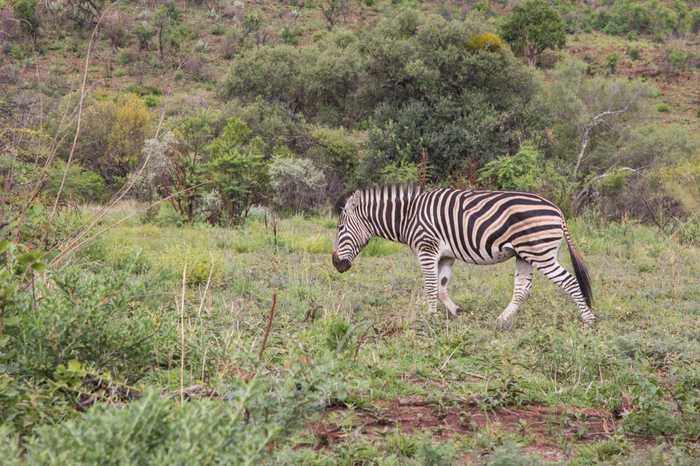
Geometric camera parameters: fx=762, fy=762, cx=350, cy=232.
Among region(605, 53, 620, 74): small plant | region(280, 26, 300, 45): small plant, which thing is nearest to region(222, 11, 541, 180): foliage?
region(280, 26, 300, 45): small plant

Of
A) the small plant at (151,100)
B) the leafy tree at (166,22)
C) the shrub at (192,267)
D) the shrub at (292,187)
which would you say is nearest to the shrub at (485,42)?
the shrub at (292,187)

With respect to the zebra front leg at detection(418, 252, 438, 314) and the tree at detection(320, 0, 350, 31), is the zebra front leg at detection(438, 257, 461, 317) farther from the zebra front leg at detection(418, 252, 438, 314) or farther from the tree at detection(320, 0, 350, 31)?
the tree at detection(320, 0, 350, 31)

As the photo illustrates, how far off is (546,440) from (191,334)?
84.3 inches

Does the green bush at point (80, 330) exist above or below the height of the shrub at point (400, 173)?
above

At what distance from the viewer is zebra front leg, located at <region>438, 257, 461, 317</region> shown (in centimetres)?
801

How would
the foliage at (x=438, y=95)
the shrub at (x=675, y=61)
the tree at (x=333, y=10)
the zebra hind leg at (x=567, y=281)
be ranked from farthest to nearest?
1. the tree at (x=333, y=10)
2. the shrub at (x=675, y=61)
3. the foliage at (x=438, y=95)
4. the zebra hind leg at (x=567, y=281)

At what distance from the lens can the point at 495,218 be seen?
7.86m

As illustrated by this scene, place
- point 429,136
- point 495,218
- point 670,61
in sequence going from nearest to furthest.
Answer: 1. point 495,218
2. point 429,136
3. point 670,61

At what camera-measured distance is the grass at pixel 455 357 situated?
3924 mm

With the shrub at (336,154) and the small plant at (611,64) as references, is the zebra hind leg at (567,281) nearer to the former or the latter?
the shrub at (336,154)

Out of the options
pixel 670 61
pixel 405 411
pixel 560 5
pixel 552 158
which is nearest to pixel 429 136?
pixel 552 158

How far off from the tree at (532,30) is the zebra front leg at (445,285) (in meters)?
41.8

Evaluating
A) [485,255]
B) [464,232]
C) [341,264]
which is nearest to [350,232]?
[341,264]

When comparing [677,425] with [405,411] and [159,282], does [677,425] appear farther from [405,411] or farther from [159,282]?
[159,282]
